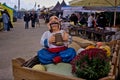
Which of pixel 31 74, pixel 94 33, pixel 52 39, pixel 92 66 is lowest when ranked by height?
pixel 94 33

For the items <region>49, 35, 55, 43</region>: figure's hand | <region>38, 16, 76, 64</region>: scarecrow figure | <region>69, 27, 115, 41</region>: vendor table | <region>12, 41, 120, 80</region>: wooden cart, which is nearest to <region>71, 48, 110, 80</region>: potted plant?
<region>12, 41, 120, 80</region>: wooden cart

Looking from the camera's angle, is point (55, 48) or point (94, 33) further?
point (94, 33)

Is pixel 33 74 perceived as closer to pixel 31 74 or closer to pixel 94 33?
pixel 31 74

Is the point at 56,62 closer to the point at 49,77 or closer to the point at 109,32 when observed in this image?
the point at 49,77

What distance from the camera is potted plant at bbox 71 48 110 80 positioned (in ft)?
12.5

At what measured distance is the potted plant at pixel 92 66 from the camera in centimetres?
382

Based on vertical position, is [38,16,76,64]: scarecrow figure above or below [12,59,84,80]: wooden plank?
above

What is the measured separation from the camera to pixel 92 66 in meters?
3.87

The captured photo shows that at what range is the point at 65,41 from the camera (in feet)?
17.9

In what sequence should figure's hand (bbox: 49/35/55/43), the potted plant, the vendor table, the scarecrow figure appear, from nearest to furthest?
the potted plant → the scarecrow figure → figure's hand (bbox: 49/35/55/43) → the vendor table

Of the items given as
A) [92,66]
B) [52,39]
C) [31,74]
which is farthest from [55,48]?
[92,66]

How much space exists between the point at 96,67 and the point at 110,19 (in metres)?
18.8

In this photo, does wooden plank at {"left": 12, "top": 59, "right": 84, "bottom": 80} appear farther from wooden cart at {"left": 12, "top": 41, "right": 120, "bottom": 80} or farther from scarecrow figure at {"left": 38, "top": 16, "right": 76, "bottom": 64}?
scarecrow figure at {"left": 38, "top": 16, "right": 76, "bottom": 64}

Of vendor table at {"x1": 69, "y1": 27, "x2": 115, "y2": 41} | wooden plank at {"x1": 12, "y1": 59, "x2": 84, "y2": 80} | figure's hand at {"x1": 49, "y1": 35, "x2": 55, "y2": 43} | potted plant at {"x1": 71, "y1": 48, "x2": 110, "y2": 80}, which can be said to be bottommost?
vendor table at {"x1": 69, "y1": 27, "x2": 115, "y2": 41}
